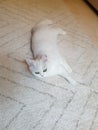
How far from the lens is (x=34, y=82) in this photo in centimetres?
140

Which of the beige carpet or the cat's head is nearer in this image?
the beige carpet

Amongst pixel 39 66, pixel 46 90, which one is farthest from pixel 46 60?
pixel 46 90

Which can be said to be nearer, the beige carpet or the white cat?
the beige carpet

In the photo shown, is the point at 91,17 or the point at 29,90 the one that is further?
the point at 91,17

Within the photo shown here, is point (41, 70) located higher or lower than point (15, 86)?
higher

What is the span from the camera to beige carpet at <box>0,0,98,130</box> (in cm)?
114

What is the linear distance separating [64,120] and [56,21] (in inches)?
59.4

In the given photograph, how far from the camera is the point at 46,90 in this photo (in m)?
1.35

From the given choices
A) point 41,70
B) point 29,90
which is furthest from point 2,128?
point 41,70

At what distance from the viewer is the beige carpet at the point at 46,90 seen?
114cm

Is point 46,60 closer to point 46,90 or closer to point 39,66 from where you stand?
point 39,66

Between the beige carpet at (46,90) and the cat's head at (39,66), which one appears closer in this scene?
the beige carpet at (46,90)

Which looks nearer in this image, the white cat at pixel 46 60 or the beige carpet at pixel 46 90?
the beige carpet at pixel 46 90

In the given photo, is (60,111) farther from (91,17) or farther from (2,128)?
(91,17)
